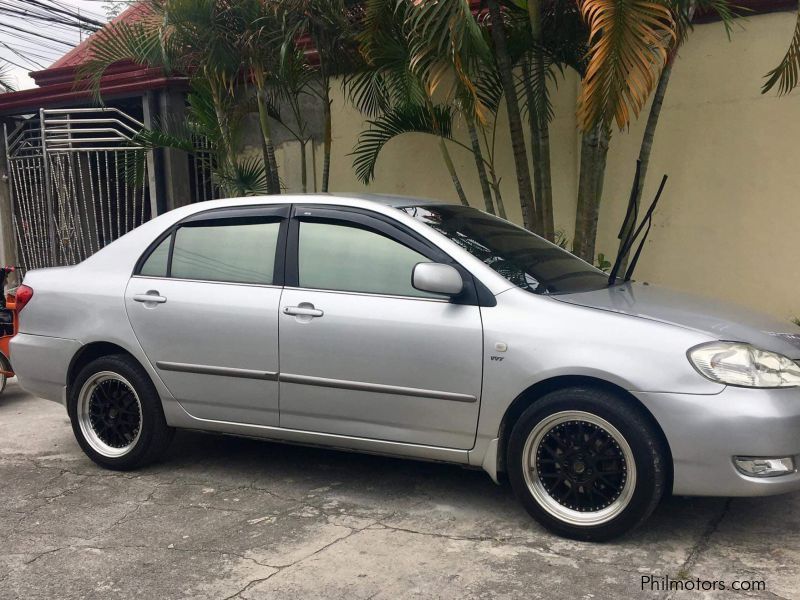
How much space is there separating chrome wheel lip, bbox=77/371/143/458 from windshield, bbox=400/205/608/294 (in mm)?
2012

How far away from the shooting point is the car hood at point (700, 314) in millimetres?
3783

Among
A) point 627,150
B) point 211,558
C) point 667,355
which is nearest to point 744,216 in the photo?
point 627,150

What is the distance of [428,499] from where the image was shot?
4.40m

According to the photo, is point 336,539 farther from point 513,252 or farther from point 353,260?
point 513,252

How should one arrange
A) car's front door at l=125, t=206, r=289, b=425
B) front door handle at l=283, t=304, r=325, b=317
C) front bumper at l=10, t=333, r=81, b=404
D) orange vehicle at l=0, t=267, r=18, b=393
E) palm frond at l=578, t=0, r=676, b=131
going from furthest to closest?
1. orange vehicle at l=0, t=267, r=18, b=393
2. palm frond at l=578, t=0, r=676, b=131
3. front bumper at l=10, t=333, r=81, b=404
4. car's front door at l=125, t=206, r=289, b=425
5. front door handle at l=283, t=304, r=325, b=317

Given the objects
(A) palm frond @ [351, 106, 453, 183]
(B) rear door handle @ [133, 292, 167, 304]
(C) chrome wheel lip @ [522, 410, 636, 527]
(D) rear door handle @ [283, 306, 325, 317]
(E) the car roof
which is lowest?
(C) chrome wheel lip @ [522, 410, 636, 527]

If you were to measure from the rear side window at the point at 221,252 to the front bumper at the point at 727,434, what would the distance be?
2.17 m

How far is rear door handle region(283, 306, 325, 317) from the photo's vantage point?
434 cm

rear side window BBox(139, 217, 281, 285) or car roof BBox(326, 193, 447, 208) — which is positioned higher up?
car roof BBox(326, 193, 447, 208)

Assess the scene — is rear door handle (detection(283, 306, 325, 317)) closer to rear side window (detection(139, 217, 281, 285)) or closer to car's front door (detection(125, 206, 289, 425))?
car's front door (detection(125, 206, 289, 425))

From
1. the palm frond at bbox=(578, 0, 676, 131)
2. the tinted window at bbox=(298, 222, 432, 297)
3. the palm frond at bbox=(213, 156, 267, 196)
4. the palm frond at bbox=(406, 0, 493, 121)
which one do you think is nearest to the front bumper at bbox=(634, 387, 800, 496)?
the tinted window at bbox=(298, 222, 432, 297)

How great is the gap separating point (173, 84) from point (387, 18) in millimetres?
4084

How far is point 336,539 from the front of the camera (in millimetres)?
3889

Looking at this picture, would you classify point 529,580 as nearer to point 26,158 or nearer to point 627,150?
point 627,150
